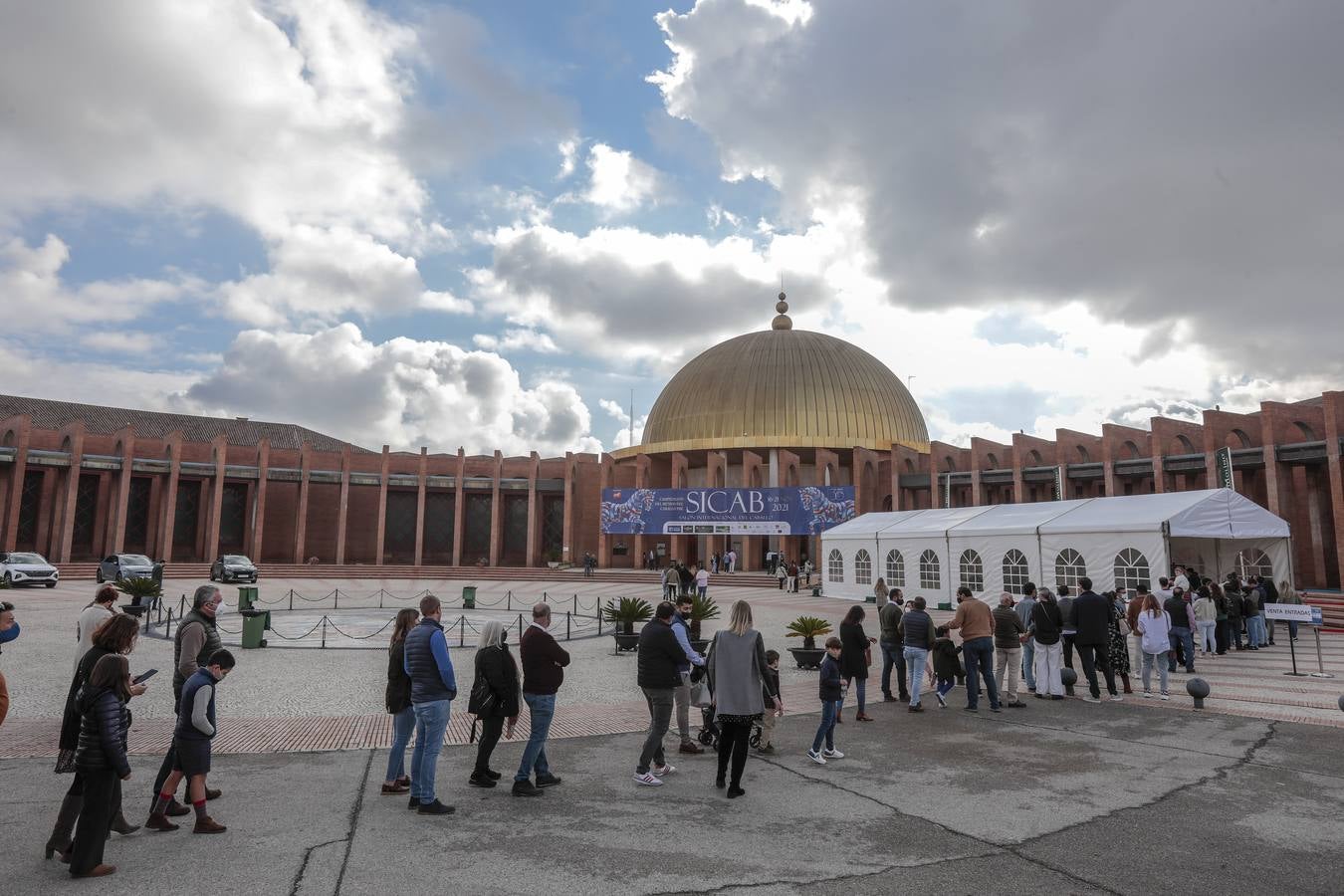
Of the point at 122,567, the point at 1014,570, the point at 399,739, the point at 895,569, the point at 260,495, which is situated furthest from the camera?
the point at 260,495

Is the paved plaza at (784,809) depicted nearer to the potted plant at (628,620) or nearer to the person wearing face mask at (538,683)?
the person wearing face mask at (538,683)

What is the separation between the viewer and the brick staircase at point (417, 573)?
35.2m

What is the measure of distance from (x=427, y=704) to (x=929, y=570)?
67.3 feet

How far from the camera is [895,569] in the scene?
2517 centimetres

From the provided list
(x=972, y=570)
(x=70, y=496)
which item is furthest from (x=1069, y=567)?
(x=70, y=496)

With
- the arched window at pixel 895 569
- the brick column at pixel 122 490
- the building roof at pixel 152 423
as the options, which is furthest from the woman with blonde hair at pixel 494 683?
the building roof at pixel 152 423

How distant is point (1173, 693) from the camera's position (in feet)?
36.3

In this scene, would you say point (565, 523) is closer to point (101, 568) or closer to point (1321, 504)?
point (101, 568)

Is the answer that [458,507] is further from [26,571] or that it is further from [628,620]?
[628,620]

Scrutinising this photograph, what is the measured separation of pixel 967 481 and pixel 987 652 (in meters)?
31.3

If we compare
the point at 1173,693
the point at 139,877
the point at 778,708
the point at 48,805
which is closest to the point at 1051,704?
the point at 1173,693

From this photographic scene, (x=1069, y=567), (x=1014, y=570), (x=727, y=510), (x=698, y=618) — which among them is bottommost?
(x=698, y=618)

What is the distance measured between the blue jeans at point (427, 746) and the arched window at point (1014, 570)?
18080 millimetres

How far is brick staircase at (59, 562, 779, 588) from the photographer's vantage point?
35.2 metres
